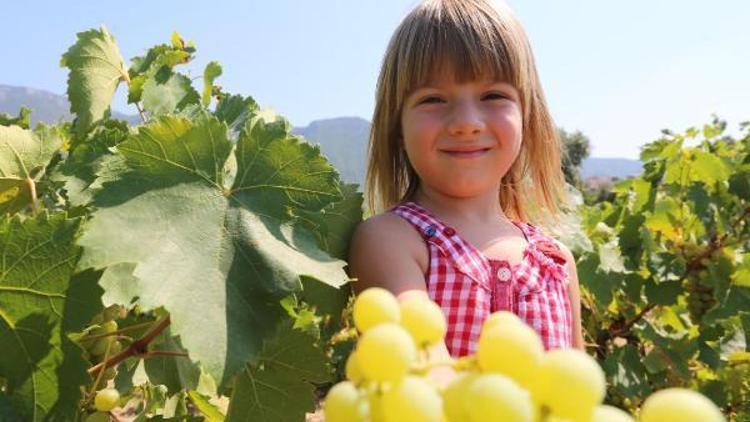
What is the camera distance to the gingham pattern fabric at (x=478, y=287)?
1.59 meters

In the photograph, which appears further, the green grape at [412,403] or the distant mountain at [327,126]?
the distant mountain at [327,126]

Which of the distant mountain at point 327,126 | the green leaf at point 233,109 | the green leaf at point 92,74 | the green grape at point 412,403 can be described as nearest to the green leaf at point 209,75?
the green leaf at point 92,74

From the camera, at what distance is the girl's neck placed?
5.98 ft

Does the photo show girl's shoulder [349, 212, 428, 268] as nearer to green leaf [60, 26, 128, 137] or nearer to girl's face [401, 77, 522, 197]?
girl's face [401, 77, 522, 197]

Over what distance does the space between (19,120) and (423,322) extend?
93.2 inches

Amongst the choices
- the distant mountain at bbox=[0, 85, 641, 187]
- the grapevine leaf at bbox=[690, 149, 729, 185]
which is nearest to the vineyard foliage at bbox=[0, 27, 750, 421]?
the grapevine leaf at bbox=[690, 149, 729, 185]

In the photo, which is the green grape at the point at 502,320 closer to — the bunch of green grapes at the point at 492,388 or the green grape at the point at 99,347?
the bunch of green grapes at the point at 492,388

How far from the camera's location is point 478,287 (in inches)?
64.2

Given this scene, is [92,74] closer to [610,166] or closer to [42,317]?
[42,317]

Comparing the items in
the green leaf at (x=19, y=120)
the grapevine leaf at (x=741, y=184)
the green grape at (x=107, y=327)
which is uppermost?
the green leaf at (x=19, y=120)

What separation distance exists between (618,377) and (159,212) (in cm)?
309

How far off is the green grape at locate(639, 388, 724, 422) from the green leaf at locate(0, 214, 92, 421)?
871 millimetres

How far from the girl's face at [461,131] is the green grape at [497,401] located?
120 cm

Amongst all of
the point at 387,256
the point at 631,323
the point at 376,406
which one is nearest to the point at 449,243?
the point at 387,256
